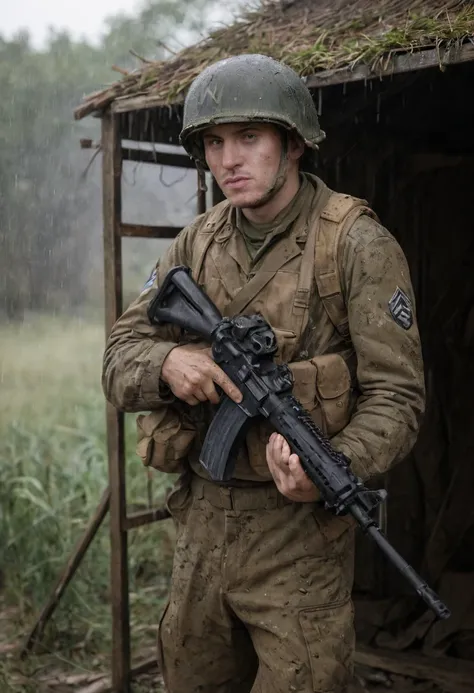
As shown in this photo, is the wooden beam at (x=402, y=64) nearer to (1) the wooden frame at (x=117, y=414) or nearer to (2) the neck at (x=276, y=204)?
(2) the neck at (x=276, y=204)

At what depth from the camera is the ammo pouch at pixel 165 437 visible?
2.88m

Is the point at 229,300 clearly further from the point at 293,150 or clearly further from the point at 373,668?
the point at 373,668

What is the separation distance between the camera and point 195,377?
8.90 feet

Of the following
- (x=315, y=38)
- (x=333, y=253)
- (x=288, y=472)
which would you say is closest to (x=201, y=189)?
(x=315, y=38)

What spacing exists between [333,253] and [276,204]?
29 centimetres

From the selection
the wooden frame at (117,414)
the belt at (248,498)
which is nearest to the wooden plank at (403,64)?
the wooden frame at (117,414)

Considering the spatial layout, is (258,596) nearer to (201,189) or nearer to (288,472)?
(288,472)

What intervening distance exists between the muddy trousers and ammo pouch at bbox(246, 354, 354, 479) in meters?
0.29

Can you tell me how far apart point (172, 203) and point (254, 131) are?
10.1m

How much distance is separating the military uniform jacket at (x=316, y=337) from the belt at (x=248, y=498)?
52mm

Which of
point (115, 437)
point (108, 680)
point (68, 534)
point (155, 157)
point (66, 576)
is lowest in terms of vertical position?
point (108, 680)

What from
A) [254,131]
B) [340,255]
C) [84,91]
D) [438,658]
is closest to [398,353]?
[340,255]

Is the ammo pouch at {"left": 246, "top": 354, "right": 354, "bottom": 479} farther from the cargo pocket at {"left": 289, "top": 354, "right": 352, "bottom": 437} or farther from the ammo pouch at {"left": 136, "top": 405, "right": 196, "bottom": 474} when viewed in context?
the ammo pouch at {"left": 136, "top": 405, "right": 196, "bottom": 474}

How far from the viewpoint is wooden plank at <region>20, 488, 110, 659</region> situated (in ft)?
15.0
